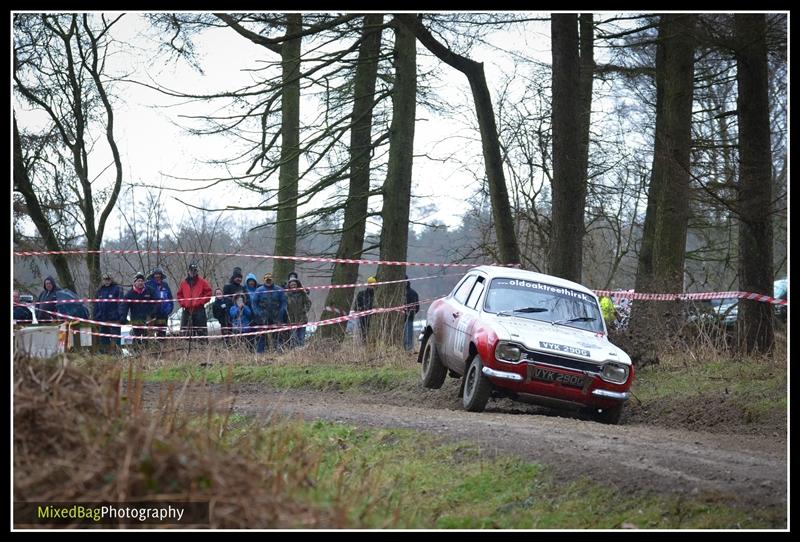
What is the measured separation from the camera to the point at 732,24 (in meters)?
13.5

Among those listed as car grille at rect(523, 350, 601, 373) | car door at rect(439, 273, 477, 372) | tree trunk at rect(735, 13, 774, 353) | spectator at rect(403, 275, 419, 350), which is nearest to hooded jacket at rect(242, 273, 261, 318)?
spectator at rect(403, 275, 419, 350)

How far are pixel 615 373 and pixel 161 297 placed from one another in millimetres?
11067

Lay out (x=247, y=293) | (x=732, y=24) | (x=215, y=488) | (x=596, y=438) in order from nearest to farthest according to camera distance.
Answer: (x=215, y=488) < (x=596, y=438) < (x=732, y=24) < (x=247, y=293)

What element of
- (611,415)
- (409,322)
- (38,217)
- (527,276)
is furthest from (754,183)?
(38,217)

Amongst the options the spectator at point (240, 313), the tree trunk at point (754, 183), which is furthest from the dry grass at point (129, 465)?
the spectator at point (240, 313)

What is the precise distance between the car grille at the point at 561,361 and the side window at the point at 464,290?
228 cm

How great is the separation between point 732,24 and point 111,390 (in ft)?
34.3

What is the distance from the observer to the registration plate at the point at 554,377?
37.4 ft

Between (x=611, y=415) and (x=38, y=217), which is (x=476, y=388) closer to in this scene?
(x=611, y=415)

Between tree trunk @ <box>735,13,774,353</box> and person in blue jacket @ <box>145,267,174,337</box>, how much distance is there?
1063 centimetres

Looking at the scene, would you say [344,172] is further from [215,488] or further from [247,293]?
[215,488]

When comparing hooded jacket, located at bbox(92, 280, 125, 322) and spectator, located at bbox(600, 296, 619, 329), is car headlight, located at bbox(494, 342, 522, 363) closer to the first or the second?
spectator, located at bbox(600, 296, 619, 329)

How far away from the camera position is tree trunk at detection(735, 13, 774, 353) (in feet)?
45.6
